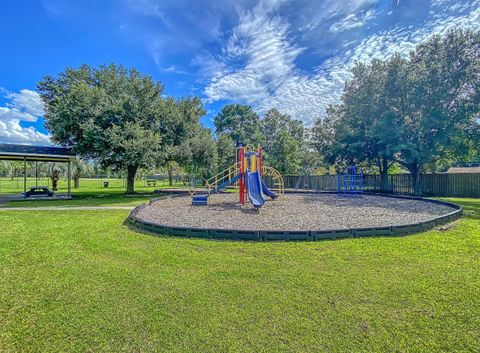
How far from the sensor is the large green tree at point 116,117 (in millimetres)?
14891

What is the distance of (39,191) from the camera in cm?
1670

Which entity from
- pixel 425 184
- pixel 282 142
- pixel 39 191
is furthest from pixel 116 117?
pixel 425 184

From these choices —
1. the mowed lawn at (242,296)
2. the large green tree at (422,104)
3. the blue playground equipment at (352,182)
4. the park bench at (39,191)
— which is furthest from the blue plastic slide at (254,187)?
the park bench at (39,191)

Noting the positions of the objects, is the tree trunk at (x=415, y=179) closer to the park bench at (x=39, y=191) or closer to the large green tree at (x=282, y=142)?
the large green tree at (x=282, y=142)

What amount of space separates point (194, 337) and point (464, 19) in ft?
75.1

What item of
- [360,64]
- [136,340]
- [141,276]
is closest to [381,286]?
[136,340]

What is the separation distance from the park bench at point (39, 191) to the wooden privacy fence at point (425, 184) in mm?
22180

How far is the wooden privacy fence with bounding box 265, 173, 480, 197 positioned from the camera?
17.4 metres

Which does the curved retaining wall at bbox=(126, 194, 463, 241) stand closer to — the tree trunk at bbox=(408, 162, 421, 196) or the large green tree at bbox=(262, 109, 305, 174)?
the tree trunk at bbox=(408, 162, 421, 196)

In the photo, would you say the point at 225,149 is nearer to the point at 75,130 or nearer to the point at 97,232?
the point at 75,130

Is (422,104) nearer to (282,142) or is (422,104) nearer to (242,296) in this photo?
(282,142)

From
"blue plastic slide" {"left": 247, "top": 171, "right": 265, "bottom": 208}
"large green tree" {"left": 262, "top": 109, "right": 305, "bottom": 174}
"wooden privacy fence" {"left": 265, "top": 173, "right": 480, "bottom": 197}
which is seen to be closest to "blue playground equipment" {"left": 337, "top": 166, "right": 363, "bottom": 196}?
"wooden privacy fence" {"left": 265, "top": 173, "right": 480, "bottom": 197}

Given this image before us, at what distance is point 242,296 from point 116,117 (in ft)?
52.0

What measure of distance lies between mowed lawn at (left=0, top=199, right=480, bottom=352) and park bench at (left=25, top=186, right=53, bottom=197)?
43.3ft
